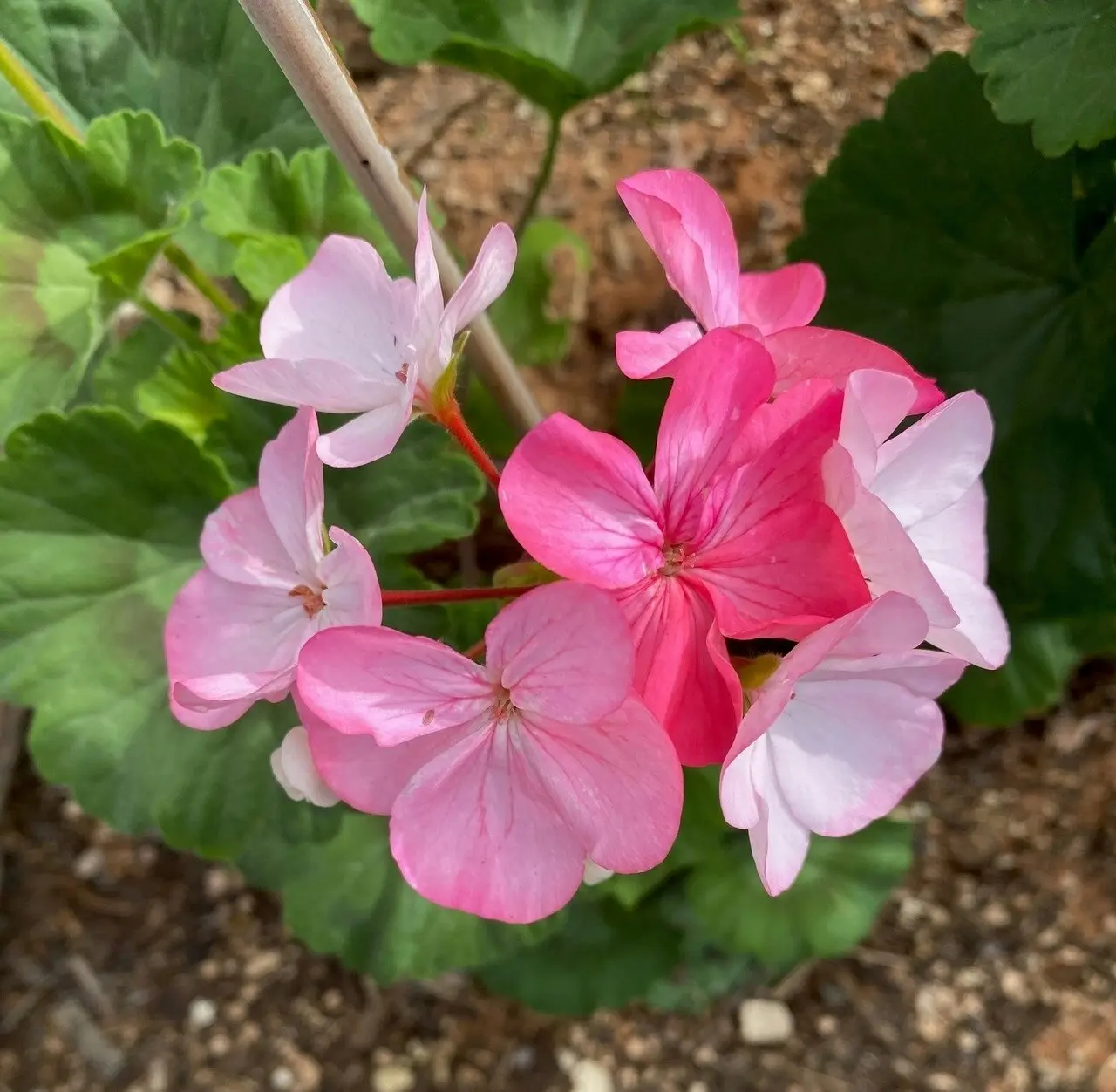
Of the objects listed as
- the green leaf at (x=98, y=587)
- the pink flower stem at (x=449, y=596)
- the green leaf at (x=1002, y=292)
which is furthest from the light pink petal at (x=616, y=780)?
the green leaf at (x=1002, y=292)

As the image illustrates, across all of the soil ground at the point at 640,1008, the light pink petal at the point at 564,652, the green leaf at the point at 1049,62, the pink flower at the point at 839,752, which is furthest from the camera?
the soil ground at the point at 640,1008

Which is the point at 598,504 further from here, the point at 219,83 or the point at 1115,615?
the point at 1115,615

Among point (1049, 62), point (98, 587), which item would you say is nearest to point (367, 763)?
point (98, 587)

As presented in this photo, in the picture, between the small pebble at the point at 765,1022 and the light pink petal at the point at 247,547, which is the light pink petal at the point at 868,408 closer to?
the light pink petal at the point at 247,547

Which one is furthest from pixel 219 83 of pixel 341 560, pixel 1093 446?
pixel 1093 446

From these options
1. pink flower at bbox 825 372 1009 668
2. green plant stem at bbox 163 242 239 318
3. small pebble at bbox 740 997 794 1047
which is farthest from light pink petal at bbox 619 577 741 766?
small pebble at bbox 740 997 794 1047
